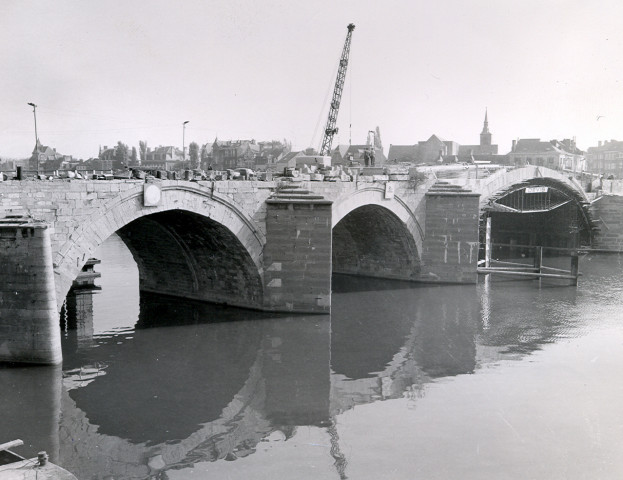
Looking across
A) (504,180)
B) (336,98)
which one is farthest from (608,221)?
(336,98)

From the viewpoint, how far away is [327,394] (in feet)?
56.5

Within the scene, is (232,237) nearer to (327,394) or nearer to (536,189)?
(327,394)

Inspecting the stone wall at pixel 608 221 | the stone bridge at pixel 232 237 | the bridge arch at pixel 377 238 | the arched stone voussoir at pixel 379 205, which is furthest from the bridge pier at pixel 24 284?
the stone wall at pixel 608 221

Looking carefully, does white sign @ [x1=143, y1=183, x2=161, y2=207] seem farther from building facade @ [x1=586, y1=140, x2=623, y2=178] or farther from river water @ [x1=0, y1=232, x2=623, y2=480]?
building facade @ [x1=586, y1=140, x2=623, y2=178]

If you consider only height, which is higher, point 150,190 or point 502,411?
point 150,190

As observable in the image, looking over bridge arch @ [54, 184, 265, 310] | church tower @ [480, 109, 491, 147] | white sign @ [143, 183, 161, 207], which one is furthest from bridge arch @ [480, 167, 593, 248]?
church tower @ [480, 109, 491, 147]

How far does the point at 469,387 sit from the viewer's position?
17.8 meters

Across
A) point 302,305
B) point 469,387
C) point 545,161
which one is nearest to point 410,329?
point 302,305

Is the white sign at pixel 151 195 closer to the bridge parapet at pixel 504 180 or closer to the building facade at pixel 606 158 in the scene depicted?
the bridge parapet at pixel 504 180

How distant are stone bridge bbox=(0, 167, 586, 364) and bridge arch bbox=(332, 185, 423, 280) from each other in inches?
2.4

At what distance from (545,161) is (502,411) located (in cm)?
7926

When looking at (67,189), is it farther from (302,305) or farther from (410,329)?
(410,329)

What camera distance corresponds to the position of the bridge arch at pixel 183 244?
61.1ft

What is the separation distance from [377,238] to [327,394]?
1785 cm
